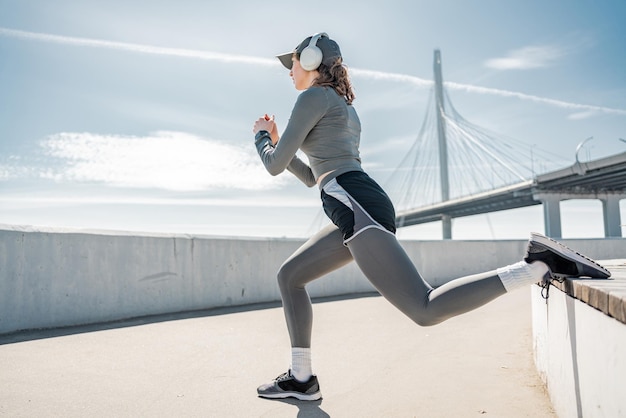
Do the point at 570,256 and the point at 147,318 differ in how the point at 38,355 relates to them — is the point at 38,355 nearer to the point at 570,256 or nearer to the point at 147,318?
the point at 147,318

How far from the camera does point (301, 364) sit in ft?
9.86

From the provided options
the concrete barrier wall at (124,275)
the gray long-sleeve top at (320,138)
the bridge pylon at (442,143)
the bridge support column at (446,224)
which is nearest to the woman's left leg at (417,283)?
the gray long-sleeve top at (320,138)

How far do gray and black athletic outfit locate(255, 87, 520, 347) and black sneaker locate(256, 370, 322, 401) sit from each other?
200 millimetres

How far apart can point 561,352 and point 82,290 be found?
4744mm

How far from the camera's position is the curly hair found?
9.37 ft

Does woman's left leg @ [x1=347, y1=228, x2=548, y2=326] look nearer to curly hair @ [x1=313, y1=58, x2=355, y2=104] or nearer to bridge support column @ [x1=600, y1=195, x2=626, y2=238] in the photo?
curly hair @ [x1=313, y1=58, x2=355, y2=104]

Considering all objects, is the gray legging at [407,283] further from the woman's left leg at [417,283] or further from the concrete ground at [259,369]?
the concrete ground at [259,369]

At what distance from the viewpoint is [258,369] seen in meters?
3.71

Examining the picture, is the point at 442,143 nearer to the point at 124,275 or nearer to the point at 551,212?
the point at 551,212

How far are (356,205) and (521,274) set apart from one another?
769mm

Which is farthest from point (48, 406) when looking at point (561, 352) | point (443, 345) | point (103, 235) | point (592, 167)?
point (592, 167)

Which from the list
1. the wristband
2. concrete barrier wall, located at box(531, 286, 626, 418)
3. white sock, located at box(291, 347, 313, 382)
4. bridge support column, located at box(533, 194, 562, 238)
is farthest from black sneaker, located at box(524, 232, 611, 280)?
bridge support column, located at box(533, 194, 562, 238)

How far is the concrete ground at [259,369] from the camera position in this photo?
2.78 metres

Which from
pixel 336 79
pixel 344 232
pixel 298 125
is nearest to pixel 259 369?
pixel 344 232
